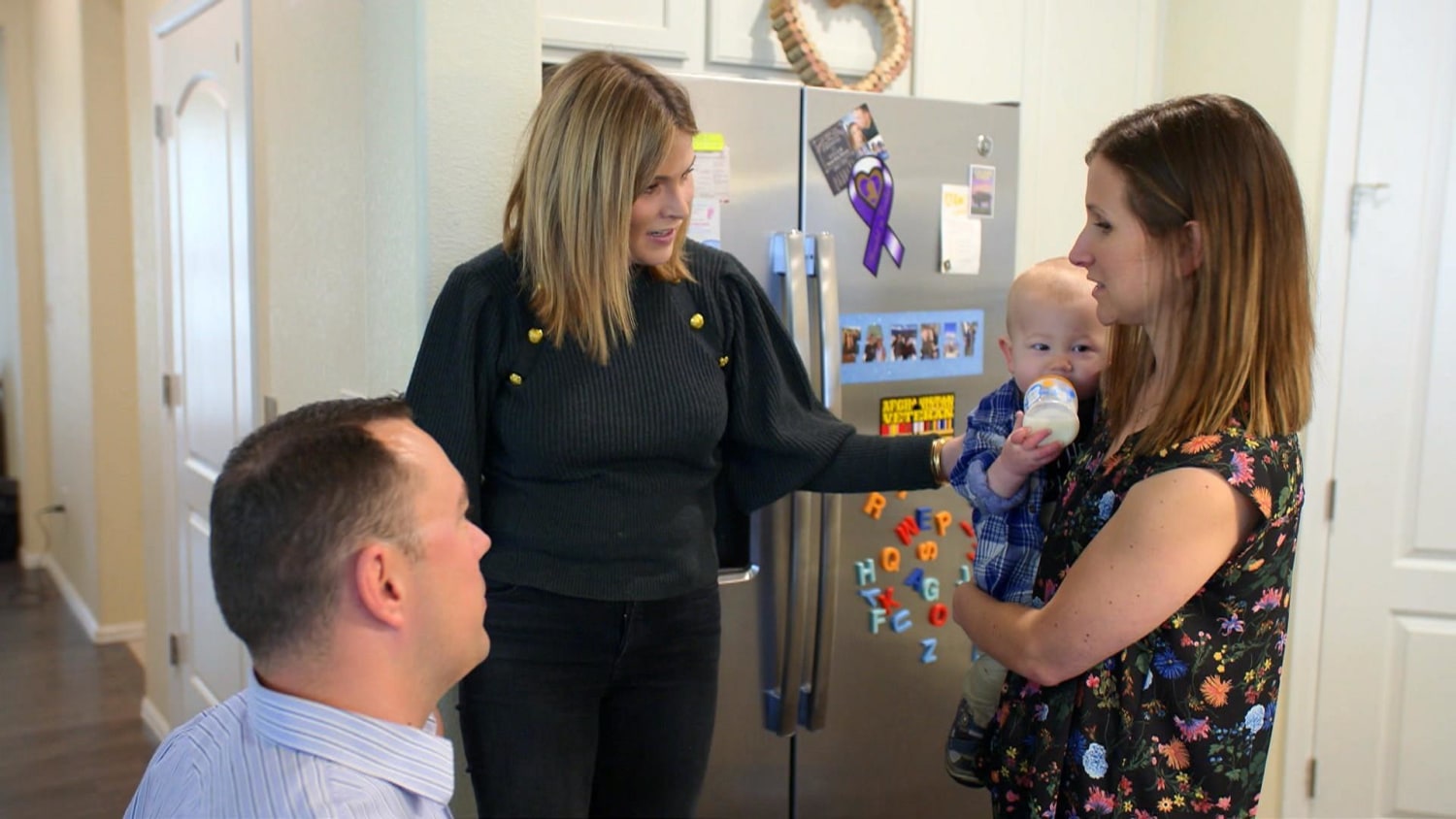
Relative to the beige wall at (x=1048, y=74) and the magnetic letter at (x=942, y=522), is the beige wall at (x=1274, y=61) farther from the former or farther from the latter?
the magnetic letter at (x=942, y=522)

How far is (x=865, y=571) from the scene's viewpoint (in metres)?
2.29

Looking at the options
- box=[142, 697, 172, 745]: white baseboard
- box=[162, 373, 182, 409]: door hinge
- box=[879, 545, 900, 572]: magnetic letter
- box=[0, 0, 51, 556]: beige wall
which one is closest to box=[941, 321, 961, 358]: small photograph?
box=[879, 545, 900, 572]: magnetic letter

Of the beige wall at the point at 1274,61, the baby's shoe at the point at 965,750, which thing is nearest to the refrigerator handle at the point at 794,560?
the baby's shoe at the point at 965,750

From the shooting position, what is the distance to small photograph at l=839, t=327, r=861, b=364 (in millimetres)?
2229

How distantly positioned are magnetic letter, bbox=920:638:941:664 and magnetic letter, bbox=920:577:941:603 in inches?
3.2

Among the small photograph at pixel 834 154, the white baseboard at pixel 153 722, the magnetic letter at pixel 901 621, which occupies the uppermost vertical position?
the small photograph at pixel 834 154

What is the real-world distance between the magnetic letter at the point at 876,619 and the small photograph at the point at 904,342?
19.1 inches

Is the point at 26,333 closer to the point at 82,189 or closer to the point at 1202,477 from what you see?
the point at 82,189

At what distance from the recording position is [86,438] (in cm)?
467

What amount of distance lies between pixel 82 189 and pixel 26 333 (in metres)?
1.46

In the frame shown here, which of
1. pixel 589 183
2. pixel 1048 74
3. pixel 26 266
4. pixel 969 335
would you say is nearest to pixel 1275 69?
pixel 1048 74

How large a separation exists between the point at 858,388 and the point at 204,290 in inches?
78.3

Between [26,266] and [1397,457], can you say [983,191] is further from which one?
[26,266]

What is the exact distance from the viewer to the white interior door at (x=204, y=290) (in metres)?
2.96
